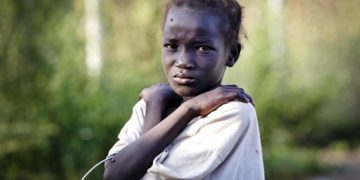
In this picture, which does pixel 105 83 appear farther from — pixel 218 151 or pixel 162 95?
pixel 218 151

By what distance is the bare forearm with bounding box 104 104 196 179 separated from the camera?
2391 mm

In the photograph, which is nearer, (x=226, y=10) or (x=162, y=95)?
(x=226, y=10)

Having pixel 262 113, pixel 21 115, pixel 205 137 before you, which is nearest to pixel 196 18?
pixel 205 137

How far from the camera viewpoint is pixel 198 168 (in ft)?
7.59

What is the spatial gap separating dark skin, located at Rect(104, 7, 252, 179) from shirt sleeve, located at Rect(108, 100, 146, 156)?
0.28ft

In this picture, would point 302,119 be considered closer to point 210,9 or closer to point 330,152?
point 330,152

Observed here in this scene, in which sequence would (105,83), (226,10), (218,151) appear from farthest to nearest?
(105,83) < (226,10) < (218,151)

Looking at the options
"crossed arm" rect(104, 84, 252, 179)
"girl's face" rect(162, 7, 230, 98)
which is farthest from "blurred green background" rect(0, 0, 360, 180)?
"crossed arm" rect(104, 84, 252, 179)

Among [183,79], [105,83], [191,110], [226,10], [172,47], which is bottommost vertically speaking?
[105,83]

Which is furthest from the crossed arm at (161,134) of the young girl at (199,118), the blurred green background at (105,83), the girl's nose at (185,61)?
the blurred green background at (105,83)

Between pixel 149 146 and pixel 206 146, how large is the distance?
19cm

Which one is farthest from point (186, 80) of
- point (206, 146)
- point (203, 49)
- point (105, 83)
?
point (105, 83)

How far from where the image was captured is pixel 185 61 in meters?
2.38

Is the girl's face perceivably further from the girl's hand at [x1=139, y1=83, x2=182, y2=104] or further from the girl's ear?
the girl's hand at [x1=139, y1=83, x2=182, y2=104]
